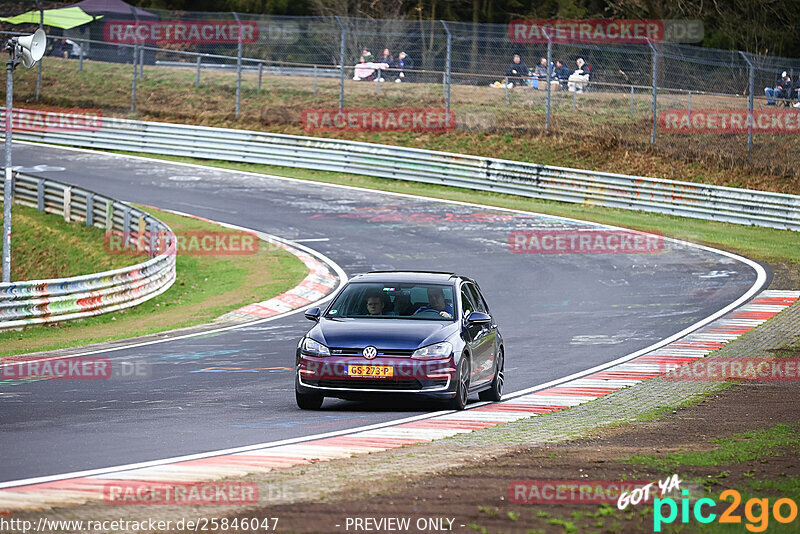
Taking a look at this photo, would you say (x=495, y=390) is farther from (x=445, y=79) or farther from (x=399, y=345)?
(x=445, y=79)

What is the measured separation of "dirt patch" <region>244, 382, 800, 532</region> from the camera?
644cm

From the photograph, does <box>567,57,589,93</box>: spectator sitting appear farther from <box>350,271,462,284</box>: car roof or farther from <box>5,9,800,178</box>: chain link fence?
<box>350,271,462,284</box>: car roof

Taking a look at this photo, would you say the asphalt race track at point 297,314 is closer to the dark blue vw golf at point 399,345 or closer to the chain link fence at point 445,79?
the dark blue vw golf at point 399,345

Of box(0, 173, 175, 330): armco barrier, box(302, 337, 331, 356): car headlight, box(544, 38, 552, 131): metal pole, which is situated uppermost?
box(544, 38, 552, 131): metal pole

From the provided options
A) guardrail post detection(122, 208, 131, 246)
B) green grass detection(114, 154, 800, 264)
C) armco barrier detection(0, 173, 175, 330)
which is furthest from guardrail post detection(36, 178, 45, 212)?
green grass detection(114, 154, 800, 264)

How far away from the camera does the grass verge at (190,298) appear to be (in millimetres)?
18891

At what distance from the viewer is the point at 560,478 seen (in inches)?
302

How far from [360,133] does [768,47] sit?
22.3 metres

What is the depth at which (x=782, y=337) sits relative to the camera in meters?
17.5

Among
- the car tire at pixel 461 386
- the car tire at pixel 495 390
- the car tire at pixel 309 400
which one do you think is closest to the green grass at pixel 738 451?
the car tire at pixel 461 386

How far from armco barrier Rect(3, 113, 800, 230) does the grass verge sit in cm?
919

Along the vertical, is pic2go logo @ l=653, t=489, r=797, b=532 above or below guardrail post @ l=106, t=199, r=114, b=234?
above

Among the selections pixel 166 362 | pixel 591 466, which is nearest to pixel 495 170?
pixel 166 362

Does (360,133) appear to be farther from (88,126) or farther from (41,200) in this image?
(41,200)
